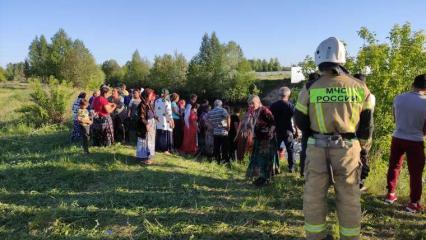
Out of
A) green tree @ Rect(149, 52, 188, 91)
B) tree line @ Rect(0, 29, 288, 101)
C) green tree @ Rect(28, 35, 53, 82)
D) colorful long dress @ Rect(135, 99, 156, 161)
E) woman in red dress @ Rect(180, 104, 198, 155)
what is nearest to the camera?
colorful long dress @ Rect(135, 99, 156, 161)

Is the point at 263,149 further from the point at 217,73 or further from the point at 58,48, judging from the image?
the point at 217,73

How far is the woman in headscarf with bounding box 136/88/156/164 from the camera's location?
28.8 ft

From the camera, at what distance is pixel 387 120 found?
10.1m

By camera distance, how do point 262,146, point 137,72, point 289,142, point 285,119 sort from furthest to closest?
point 137,72, point 289,142, point 285,119, point 262,146

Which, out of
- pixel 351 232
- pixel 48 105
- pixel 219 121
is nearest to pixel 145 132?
pixel 219 121

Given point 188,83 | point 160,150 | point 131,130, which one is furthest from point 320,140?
point 188,83

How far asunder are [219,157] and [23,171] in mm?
4469

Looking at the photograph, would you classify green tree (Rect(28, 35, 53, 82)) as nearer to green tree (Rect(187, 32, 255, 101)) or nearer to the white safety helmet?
green tree (Rect(187, 32, 255, 101))

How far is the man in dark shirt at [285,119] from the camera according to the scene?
27.5 ft

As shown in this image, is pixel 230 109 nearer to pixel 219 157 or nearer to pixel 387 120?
pixel 219 157

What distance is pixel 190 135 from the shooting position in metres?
11.8

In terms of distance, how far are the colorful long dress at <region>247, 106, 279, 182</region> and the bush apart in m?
9.66

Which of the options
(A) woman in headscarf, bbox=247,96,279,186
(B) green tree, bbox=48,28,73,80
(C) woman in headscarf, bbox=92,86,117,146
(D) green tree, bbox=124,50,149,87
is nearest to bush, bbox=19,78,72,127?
(C) woman in headscarf, bbox=92,86,117,146

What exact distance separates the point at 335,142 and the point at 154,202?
9.92 feet
